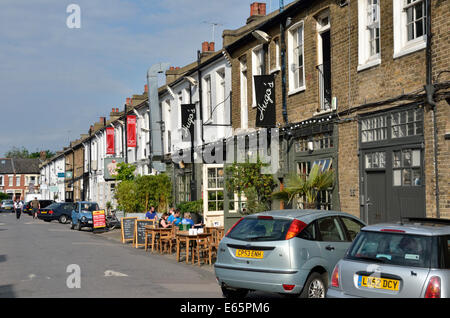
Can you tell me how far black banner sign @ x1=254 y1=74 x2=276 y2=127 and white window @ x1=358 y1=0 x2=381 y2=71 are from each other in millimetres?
4627

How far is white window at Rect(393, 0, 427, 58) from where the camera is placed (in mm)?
12438

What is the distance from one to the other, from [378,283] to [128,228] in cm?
1725

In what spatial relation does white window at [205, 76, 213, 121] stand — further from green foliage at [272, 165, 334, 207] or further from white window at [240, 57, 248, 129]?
green foliage at [272, 165, 334, 207]

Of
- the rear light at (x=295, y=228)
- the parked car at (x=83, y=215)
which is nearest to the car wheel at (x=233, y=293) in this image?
the rear light at (x=295, y=228)

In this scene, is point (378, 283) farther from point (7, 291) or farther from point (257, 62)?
point (257, 62)

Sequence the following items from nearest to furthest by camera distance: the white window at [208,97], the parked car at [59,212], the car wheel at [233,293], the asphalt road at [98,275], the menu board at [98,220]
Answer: the car wheel at [233,293] → the asphalt road at [98,275] → the white window at [208,97] → the menu board at [98,220] → the parked car at [59,212]

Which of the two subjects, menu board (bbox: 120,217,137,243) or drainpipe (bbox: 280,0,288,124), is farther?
menu board (bbox: 120,217,137,243)

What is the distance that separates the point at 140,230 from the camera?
70.4 ft

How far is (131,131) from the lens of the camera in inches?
1540

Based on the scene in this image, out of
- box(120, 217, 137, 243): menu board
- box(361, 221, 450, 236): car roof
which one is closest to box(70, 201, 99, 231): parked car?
box(120, 217, 137, 243): menu board

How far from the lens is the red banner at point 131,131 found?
39031 millimetres

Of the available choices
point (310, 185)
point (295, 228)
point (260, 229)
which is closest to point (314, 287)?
point (295, 228)

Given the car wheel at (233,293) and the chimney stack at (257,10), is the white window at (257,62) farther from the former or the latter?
the car wheel at (233,293)
